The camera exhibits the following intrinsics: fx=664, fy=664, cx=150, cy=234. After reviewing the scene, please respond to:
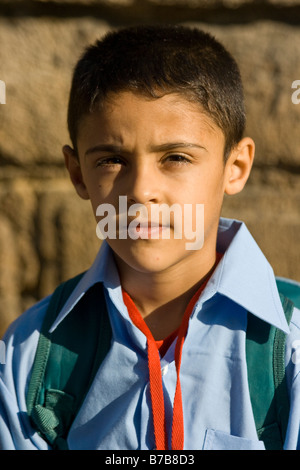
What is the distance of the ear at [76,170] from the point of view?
171 cm

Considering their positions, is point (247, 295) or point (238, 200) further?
point (238, 200)

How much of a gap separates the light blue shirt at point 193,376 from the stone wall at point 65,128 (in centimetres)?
54

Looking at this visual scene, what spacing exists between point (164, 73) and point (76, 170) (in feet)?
1.26

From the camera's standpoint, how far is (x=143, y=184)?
1448 millimetres

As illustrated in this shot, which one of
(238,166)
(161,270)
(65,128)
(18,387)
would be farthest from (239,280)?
(65,128)

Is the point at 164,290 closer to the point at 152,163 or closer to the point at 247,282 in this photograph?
the point at 247,282

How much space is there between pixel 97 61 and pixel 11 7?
2.30ft

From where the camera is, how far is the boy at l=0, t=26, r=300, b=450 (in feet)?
4.82

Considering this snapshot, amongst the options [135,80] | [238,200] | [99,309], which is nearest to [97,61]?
[135,80]

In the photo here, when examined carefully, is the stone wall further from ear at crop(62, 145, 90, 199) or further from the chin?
the chin

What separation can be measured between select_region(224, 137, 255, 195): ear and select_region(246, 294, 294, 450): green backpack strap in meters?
0.40

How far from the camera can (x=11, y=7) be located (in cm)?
214

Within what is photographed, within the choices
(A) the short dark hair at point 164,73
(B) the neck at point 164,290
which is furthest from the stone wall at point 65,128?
(B) the neck at point 164,290
